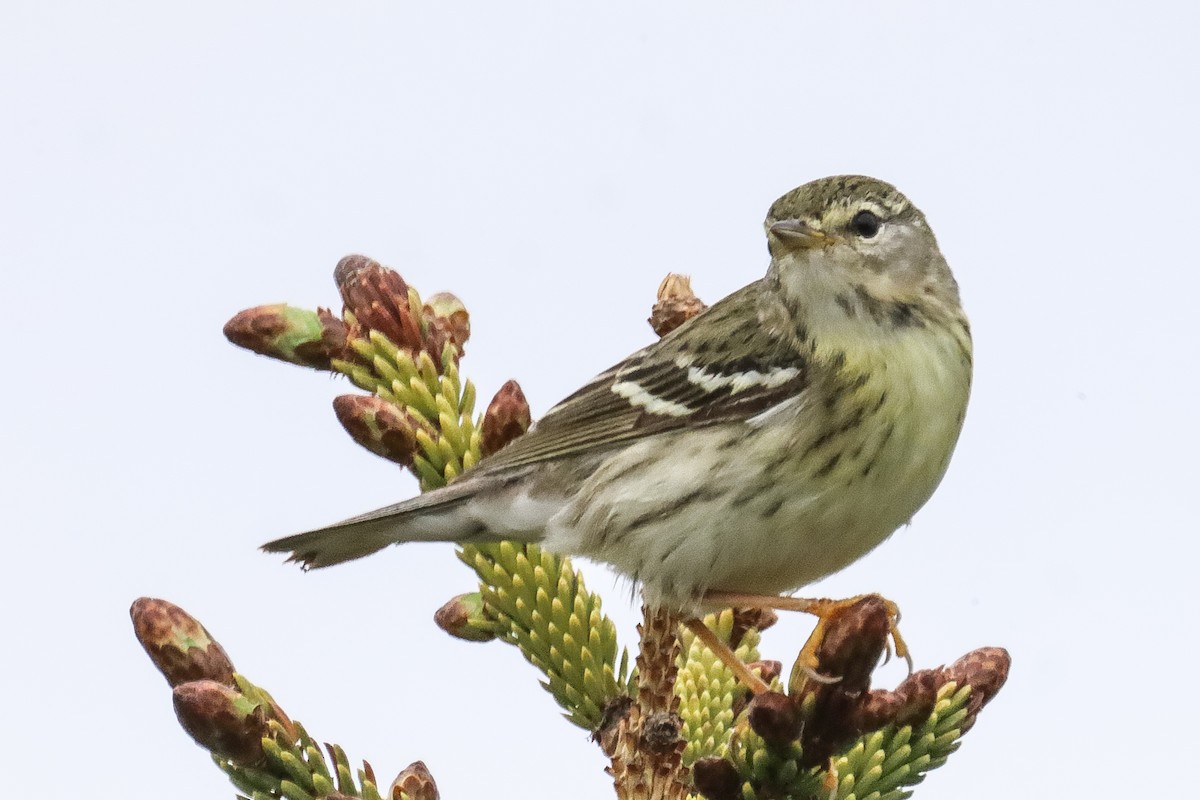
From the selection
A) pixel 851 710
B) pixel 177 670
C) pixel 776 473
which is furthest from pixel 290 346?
pixel 851 710

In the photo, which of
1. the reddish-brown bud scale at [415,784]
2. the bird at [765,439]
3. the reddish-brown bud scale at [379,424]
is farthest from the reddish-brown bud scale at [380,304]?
the reddish-brown bud scale at [415,784]

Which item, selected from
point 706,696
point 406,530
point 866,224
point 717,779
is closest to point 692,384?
point 866,224

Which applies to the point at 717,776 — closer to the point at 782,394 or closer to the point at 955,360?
the point at 782,394

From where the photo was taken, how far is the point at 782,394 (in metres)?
4.08

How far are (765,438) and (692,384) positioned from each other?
0.46 m

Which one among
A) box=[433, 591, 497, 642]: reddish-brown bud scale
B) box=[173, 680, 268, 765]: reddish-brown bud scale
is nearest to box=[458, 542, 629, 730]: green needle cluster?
box=[433, 591, 497, 642]: reddish-brown bud scale

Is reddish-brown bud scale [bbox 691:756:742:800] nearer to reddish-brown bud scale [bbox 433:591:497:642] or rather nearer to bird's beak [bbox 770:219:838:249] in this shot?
reddish-brown bud scale [bbox 433:591:497:642]

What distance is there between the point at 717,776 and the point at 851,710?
29 centimetres

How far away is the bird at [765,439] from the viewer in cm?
383

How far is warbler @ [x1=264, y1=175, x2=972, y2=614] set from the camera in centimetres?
383

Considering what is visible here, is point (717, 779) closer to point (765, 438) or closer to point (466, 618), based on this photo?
point (466, 618)

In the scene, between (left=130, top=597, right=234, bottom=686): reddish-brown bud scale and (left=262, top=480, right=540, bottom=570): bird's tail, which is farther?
(left=262, top=480, right=540, bottom=570): bird's tail

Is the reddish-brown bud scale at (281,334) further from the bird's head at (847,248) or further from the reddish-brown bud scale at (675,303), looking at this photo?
the bird's head at (847,248)

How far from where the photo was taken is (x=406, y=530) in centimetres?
423
